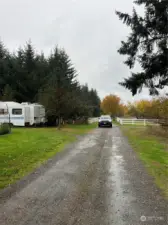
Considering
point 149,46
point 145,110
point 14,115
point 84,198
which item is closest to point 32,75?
point 14,115

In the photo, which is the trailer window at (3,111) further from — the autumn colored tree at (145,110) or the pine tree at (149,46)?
the pine tree at (149,46)

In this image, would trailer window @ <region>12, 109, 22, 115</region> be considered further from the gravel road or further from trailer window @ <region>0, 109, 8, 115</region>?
the gravel road

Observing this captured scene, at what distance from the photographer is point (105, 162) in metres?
7.86

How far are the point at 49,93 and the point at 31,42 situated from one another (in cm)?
2094

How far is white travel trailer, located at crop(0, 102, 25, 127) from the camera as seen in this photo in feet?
77.9

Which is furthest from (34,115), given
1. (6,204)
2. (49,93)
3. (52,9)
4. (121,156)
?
(6,204)

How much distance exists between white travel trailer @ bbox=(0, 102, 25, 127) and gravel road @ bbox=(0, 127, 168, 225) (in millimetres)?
17436

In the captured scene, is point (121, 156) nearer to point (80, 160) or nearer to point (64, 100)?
point (80, 160)

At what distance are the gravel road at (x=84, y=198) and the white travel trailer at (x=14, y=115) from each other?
1744 centimetres

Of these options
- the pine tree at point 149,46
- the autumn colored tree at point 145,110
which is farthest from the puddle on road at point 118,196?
the autumn colored tree at point 145,110

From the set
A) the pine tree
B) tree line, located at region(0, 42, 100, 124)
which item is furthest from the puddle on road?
tree line, located at region(0, 42, 100, 124)

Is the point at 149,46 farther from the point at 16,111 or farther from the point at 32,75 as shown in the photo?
the point at 32,75

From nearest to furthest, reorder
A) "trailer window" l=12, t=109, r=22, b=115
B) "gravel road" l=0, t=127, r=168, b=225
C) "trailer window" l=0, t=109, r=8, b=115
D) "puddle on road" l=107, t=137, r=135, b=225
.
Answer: "gravel road" l=0, t=127, r=168, b=225, "puddle on road" l=107, t=137, r=135, b=225, "trailer window" l=0, t=109, r=8, b=115, "trailer window" l=12, t=109, r=22, b=115

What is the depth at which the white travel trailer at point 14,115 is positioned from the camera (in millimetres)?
23734
